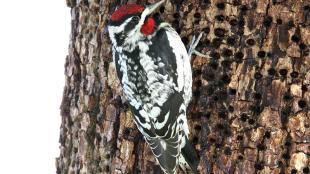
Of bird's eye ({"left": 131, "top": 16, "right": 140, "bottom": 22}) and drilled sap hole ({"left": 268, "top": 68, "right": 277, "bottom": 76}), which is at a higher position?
bird's eye ({"left": 131, "top": 16, "right": 140, "bottom": 22})

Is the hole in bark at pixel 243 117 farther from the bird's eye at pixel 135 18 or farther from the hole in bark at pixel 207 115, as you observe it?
the bird's eye at pixel 135 18

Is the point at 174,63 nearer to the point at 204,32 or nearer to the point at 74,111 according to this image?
the point at 204,32

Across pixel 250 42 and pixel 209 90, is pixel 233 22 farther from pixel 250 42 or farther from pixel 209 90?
pixel 209 90

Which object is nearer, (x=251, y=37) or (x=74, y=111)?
(x=251, y=37)

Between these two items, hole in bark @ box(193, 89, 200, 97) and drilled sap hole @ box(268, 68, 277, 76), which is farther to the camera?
hole in bark @ box(193, 89, 200, 97)

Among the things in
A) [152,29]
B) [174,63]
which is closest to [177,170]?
[174,63]

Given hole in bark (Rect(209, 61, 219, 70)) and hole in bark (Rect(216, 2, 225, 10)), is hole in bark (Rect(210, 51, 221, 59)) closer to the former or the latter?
hole in bark (Rect(209, 61, 219, 70))

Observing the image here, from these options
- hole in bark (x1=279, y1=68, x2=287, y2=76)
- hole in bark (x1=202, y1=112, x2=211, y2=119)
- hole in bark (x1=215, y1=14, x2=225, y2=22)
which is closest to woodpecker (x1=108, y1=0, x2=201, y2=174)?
hole in bark (x1=202, y1=112, x2=211, y2=119)
